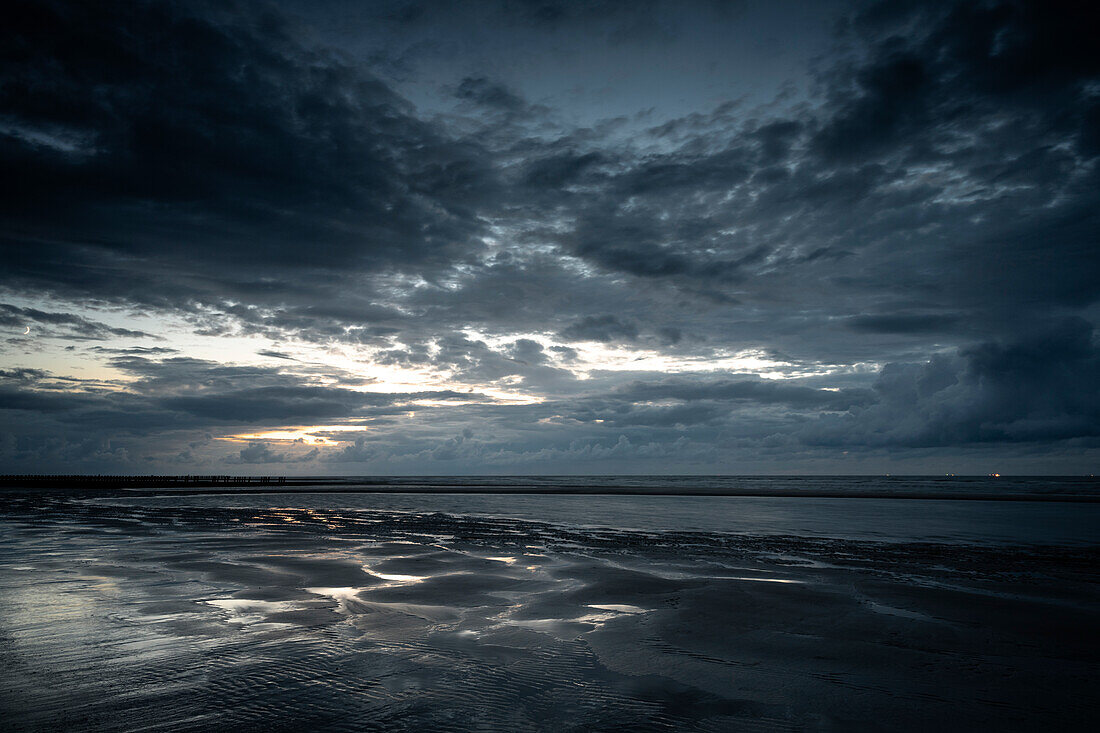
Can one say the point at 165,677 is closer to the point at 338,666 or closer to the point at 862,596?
the point at 338,666

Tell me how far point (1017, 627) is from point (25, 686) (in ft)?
49.3

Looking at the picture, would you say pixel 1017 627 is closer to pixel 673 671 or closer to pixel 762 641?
pixel 762 641

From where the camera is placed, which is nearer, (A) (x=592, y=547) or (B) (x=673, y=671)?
(B) (x=673, y=671)

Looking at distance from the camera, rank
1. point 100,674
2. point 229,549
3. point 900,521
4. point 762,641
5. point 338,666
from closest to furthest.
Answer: point 100,674, point 338,666, point 762,641, point 229,549, point 900,521

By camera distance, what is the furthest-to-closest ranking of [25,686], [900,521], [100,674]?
[900,521]
[100,674]
[25,686]

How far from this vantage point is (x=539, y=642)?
29.7ft

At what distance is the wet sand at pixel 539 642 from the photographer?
625 cm

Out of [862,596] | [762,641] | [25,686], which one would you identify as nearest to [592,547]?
[862,596]

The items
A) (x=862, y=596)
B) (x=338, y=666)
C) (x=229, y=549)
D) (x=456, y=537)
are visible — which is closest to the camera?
(x=338, y=666)

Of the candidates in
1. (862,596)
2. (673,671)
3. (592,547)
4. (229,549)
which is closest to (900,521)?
(592,547)

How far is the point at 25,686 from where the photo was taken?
261 inches

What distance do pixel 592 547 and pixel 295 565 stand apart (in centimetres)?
1025

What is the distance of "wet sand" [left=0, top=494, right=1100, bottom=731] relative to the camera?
20.5 feet

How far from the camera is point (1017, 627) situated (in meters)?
10.2
